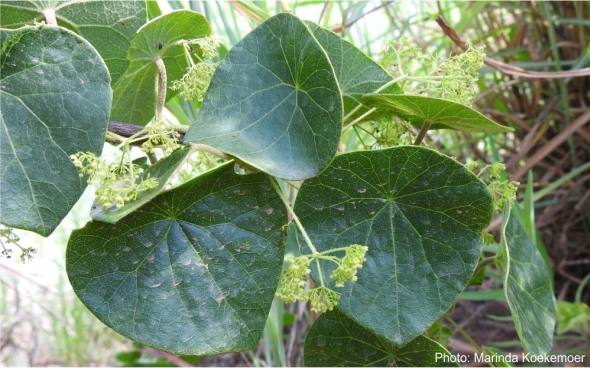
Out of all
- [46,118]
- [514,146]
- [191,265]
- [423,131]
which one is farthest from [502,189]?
[514,146]

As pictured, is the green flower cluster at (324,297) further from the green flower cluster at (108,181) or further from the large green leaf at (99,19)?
the large green leaf at (99,19)

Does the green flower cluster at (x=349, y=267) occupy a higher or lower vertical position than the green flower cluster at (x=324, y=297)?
higher

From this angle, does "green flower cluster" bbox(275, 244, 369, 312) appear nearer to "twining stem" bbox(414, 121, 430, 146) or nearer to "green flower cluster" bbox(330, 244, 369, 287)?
"green flower cluster" bbox(330, 244, 369, 287)

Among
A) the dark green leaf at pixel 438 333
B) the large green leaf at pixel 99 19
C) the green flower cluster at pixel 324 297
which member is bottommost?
the dark green leaf at pixel 438 333

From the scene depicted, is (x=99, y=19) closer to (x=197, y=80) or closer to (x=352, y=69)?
(x=197, y=80)

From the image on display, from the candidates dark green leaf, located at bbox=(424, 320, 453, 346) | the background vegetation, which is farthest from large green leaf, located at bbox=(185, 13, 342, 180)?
the background vegetation

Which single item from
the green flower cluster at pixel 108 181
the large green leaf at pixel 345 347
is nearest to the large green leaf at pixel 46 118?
the green flower cluster at pixel 108 181
